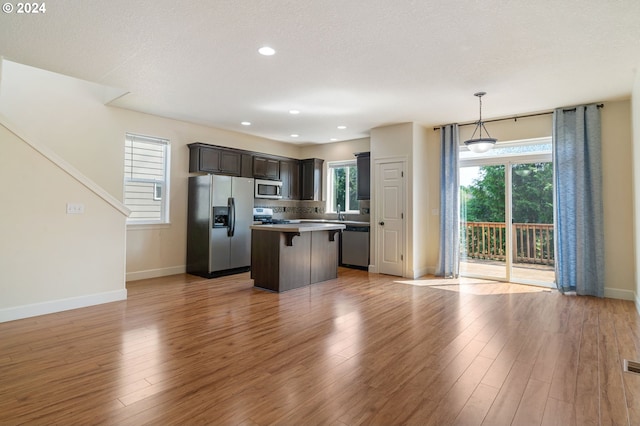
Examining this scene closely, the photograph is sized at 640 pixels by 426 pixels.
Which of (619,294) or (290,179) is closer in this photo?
(619,294)

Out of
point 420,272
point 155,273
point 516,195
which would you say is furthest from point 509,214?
point 155,273

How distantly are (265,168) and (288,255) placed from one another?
296 centimetres

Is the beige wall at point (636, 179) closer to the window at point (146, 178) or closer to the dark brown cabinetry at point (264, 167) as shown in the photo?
the dark brown cabinetry at point (264, 167)

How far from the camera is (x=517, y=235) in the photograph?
5.70 metres

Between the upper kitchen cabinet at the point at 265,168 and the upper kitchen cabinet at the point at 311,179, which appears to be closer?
the upper kitchen cabinet at the point at 265,168

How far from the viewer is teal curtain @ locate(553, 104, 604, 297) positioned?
484 cm

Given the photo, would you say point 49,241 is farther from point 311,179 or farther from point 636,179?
point 636,179

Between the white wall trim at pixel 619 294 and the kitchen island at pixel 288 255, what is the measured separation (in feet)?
13.3

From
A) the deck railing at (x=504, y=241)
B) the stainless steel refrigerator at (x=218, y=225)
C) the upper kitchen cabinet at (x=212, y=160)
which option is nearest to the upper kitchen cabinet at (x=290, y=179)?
the upper kitchen cabinet at (x=212, y=160)

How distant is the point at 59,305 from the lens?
3910 mm

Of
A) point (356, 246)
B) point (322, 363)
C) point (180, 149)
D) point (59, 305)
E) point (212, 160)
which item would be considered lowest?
point (322, 363)

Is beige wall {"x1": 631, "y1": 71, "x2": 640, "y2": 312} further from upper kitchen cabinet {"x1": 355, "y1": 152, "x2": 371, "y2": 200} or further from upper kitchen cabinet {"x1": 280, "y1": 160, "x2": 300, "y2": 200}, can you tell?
upper kitchen cabinet {"x1": 280, "y1": 160, "x2": 300, "y2": 200}

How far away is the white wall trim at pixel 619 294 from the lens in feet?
15.4

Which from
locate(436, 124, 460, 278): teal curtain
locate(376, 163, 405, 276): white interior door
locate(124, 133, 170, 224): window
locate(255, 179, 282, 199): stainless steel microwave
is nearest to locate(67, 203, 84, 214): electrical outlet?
locate(124, 133, 170, 224): window
